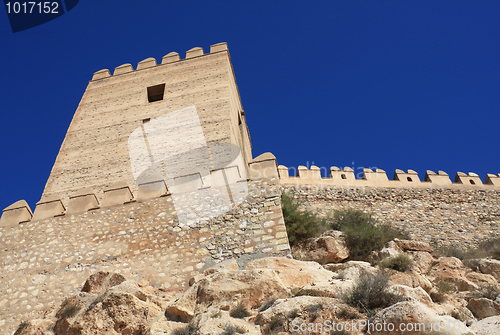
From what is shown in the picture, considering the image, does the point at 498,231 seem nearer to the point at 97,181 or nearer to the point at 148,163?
the point at 148,163

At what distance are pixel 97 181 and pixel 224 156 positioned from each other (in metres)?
3.32

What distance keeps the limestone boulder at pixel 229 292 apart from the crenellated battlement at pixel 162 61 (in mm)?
9734

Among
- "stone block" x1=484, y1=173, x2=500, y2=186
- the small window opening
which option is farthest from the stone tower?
"stone block" x1=484, y1=173, x2=500, y2=186

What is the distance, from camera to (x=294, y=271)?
5.25 meters

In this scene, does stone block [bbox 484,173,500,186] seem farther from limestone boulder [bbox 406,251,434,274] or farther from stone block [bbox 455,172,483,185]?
limestone boulder [bbox 406,251,434,274]

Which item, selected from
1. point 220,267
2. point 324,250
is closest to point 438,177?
point 324,250

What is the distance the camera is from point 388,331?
3201mm

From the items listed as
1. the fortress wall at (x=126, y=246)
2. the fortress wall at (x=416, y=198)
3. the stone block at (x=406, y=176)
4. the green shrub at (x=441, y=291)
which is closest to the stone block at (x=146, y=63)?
the fortress wall at (x=416, y=198)

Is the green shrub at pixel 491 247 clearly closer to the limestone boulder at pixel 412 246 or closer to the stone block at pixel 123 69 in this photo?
the limestone boulder at pixel 412 246

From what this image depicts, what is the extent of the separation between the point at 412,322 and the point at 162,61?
1174 cm

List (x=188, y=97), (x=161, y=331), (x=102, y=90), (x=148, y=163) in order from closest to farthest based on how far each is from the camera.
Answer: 1. (x=161, y=331)
2. (x=148, y=163)
3. (x=188, y=97)
4. (x=102, y=90)

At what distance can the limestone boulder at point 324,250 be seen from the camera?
21.4ft

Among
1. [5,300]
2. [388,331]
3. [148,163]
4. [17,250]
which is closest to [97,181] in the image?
[148,163]

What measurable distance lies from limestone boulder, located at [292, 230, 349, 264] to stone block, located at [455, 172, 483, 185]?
984 cm
